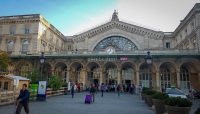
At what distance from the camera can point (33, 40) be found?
1446 inches

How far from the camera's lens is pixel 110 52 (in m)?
33.1

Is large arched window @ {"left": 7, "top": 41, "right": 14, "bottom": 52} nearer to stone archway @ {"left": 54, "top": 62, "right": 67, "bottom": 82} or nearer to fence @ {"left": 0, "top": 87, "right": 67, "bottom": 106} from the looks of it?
stone archway @ {"left": 54, "top": 62, "right": 67, "bottom": 82}

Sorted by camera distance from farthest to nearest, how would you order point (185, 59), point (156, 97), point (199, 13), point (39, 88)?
point (185, 59) → point (199, 13) → point (39, 88) → point (156, 97)

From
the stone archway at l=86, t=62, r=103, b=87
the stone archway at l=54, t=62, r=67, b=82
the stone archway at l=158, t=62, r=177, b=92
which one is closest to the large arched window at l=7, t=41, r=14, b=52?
the stone archway at l=54, t=62, r=67, b=82

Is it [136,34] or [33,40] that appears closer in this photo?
[33,40]

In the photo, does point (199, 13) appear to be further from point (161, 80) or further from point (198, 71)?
point (161, 80)

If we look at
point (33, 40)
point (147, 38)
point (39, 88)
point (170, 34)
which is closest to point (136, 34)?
point (147, 38)

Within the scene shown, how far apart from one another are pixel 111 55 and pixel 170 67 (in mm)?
11753

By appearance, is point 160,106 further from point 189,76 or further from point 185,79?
point 185,79

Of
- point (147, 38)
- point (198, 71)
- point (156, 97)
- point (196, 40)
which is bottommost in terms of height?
point (156, 97)

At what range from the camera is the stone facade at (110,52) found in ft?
105

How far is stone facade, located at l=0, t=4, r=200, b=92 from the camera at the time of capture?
1259 inches

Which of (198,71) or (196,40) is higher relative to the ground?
(196,40)

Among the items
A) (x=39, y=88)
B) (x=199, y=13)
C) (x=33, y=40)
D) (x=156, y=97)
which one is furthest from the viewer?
(x=33, y=40)
